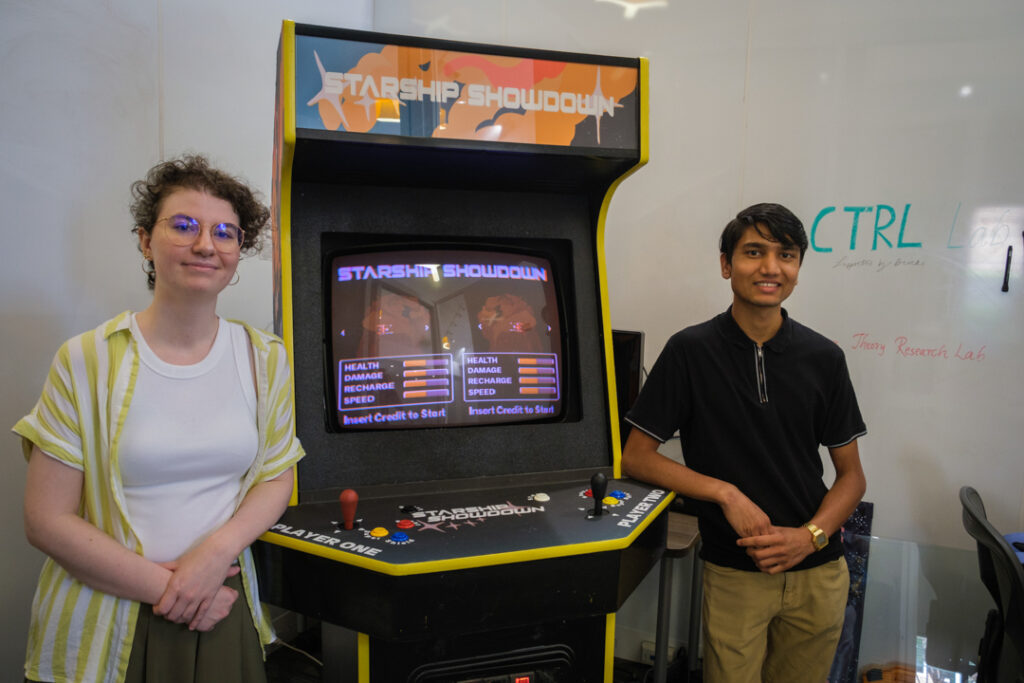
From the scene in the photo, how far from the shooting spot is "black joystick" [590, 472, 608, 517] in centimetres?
127

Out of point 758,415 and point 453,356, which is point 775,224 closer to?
point 758,415

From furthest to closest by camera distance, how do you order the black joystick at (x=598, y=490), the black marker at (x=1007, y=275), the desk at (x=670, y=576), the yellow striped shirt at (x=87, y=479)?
1. the black marker at (x=1007, y=275)
2. the desk at (x=670, y=576)
3. the black joystick at (x=598, y=490)
4. the yellow striped shirt at (x=87, y=479)

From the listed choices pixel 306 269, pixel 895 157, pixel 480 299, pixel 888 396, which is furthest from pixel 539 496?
pixel 895 157

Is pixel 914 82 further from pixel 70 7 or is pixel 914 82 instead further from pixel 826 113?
pixel 70 7

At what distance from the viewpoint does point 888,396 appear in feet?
7.00

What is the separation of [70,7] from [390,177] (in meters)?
0.95

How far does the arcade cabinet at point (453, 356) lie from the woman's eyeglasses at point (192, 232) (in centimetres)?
22

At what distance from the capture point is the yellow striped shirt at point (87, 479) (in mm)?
1048

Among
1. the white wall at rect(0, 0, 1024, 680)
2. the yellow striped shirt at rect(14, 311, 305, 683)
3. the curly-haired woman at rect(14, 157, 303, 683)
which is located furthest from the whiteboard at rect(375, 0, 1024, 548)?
the yellow striped shirt at rect(14, 311, 305, 683)

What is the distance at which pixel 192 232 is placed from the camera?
1.13 meters

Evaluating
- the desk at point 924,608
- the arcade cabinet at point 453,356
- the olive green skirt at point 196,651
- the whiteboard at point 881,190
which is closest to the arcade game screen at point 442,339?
the arcade cabinet at point 453,356

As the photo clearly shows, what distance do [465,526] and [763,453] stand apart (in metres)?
0.73

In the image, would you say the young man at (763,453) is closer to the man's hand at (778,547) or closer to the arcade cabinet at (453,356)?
the man's hand at (778,547)

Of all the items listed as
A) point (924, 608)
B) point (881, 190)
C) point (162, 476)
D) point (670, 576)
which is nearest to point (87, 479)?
point (162, 476)
